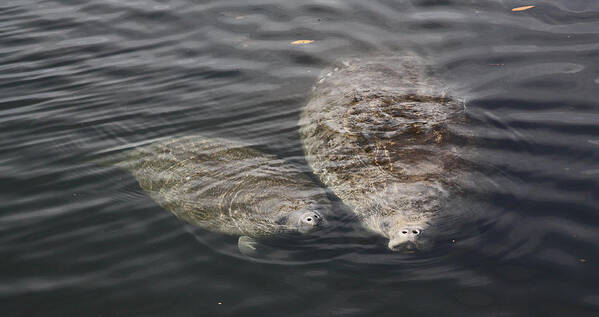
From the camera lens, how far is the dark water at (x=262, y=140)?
4.20 m

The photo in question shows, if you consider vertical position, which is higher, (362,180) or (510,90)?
(510,90)

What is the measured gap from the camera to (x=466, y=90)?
679cm

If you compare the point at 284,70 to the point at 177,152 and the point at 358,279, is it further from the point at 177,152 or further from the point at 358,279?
the point at 358,279

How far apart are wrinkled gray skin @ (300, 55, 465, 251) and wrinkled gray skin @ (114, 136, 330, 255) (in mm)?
392

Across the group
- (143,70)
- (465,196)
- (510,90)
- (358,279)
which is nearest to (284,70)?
(143,70)

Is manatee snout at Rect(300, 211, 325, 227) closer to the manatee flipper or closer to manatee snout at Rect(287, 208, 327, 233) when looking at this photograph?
manatee snout at Rect(287, 208, 327, 233)

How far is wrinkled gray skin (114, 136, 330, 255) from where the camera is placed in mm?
5129

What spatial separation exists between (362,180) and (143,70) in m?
4.06

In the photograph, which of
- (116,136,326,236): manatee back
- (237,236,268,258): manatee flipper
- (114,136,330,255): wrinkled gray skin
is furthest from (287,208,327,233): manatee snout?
(237,236,268,258): manatee flipper

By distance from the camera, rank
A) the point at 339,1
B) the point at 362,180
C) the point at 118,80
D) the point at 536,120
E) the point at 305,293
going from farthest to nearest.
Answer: the point at 339,1 < the point at 118,80 < the point at 536,120 < the point at 362,180 < the point at 305,293

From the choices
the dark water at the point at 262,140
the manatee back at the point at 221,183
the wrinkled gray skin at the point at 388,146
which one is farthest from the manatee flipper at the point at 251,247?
the wrinkled gray skin at the point at 388,146

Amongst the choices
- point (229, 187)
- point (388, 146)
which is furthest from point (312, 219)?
point (388, 146)

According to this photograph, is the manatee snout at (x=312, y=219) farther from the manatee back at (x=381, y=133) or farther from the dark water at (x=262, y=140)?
the manatee back at (x=381, y=133)

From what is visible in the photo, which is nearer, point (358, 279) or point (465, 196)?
point (358, 279)
